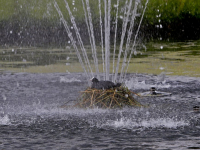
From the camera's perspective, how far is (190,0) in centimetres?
3164

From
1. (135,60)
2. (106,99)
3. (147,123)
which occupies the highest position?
(135,60)

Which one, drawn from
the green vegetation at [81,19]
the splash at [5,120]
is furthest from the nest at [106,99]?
the green vegetation at [81,19]

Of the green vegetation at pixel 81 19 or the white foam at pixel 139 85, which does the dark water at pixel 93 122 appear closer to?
the white foam at pixel 139 85

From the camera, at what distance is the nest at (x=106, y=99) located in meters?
8.48

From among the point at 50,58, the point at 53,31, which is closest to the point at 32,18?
the point at 53,31

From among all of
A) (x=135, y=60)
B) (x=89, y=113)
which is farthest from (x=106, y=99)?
(x=135, y=60)

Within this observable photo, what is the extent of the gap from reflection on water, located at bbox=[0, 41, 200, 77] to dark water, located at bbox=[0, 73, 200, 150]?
10.4 feet

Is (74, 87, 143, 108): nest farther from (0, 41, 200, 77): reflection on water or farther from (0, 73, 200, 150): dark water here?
(0, 41, 200, 77): reflection on water

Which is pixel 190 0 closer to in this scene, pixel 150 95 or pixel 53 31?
pixel 53 31

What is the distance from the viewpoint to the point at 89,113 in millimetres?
8055

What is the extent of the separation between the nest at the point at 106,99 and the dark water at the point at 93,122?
26cm

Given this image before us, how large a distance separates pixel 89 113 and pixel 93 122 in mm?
777

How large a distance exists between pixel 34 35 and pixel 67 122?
19981mm

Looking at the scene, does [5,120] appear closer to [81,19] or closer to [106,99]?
[106,99]
